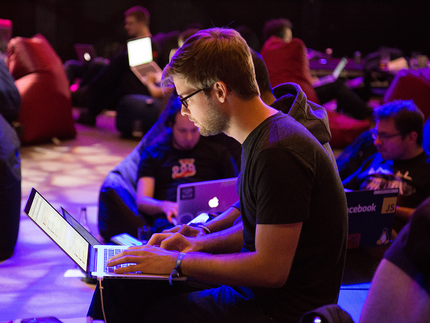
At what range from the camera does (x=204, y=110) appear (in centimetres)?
128

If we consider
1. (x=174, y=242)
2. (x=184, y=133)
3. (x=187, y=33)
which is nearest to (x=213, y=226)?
(x=174, y=242)

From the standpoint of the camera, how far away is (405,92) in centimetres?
465

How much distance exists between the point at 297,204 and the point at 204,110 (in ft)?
1.27

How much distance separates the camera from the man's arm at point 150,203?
2.47m

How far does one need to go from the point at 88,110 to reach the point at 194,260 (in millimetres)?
6035

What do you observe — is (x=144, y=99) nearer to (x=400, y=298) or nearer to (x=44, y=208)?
(x=44, y=208)

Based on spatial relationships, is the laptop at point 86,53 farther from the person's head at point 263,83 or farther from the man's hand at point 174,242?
the man's hand at point 174,242

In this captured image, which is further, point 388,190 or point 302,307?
point 388,190

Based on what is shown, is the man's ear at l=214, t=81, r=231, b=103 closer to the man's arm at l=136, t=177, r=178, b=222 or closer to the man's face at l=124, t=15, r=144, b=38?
the man's arm at l=136, t=177, r=178, b=222

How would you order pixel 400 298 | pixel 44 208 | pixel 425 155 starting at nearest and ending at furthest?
1. pixel 400 298
2. pixel 44 208
3. pixel 425 155

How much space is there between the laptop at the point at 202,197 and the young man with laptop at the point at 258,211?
2.63ft

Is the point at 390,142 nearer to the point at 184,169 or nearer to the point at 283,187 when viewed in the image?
the point at 184,169

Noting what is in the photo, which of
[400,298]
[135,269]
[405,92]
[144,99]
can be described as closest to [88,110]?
[144,99]

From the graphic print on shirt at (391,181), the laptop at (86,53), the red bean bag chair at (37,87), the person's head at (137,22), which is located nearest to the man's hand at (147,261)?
the graphic print on shirt at (391,181)
